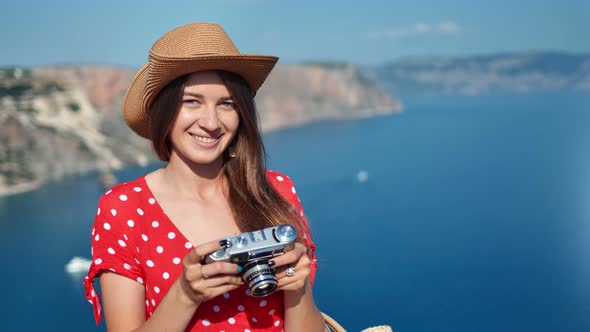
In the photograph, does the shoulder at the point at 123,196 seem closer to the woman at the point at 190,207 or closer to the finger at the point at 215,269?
the woman at the point at 190,207

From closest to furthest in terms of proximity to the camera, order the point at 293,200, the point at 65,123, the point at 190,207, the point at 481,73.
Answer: the point at 190,207 < the point at 293,200 < the point at 65,123 < the point at 481,73

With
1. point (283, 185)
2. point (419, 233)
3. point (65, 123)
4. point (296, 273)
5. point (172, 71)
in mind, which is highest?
point (65, 123)

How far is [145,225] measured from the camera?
0.96m

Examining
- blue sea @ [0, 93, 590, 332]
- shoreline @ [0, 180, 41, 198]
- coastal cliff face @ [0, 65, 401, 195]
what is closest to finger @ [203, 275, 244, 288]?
blue sea @ [0, 93, 590, 332]

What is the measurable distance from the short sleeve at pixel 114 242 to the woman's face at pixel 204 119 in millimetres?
138

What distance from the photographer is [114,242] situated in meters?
0.91

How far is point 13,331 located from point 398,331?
9.60 ft

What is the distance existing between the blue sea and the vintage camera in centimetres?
167

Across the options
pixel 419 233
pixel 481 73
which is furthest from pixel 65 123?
pixel 481 73

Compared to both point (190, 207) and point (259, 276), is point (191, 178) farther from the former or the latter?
point (259, 276)

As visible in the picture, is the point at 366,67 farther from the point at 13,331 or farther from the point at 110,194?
the point at 110,194

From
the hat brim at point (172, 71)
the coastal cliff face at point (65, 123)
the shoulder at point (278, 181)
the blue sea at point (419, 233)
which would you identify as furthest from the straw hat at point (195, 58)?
the coastal cliff face at point (65, 123)

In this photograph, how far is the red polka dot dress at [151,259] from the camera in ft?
3.00

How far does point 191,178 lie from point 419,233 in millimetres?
5376
